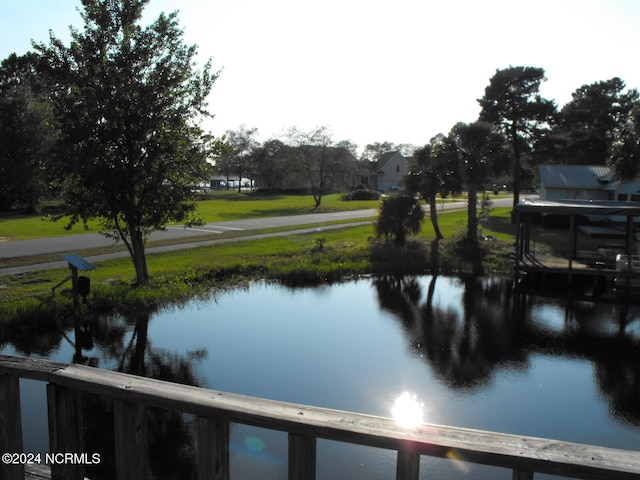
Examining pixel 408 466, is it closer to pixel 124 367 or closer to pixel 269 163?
pixel 124 367

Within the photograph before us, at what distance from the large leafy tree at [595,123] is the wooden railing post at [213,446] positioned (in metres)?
44.1

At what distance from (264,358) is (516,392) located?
4.70 meters

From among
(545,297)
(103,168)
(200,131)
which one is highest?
(200,131)

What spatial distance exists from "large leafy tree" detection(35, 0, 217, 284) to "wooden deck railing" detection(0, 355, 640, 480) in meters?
10.8

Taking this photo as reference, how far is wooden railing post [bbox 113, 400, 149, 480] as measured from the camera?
2.52 metres

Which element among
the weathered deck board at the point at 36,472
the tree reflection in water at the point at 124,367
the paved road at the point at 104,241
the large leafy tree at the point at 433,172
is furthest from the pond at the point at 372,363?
the large leafy tree at the point at 433,172

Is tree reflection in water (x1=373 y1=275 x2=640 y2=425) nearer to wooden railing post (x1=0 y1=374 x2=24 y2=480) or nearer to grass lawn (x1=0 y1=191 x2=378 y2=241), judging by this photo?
wooden railing post (x1=0 y1=374 x2=24 y2=480)

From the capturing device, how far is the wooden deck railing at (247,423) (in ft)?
6.29

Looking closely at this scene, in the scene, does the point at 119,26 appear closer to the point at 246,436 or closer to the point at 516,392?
the point at 246,436

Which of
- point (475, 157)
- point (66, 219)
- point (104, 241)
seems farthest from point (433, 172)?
point (66, 219)

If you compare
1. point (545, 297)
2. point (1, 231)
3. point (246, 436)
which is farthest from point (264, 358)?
point (1, 231)

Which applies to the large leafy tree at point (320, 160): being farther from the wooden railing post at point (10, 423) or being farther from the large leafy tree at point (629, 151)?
the wooden railing post at point (10, 423)

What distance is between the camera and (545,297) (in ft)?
56.2

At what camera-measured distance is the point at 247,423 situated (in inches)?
87.7
